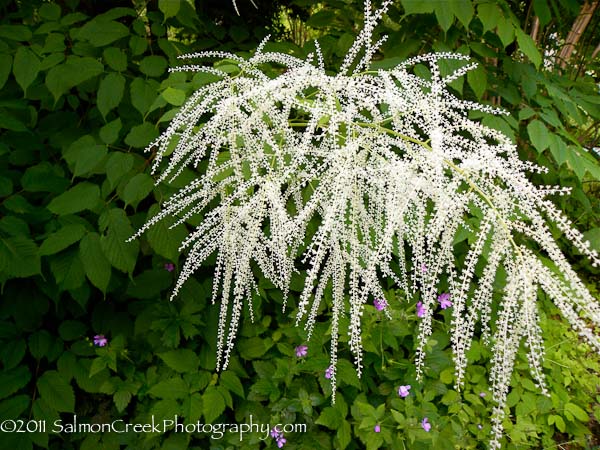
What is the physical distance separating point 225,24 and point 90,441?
10.8 feet

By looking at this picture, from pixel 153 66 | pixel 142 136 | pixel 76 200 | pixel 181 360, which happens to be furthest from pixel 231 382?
pixel 153 66

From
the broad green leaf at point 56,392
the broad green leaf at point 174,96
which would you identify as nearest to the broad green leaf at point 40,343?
the broad green leaf at point 56,392

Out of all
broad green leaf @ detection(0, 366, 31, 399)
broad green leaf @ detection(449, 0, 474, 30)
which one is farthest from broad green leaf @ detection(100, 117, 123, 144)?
broad green leaf @ detection(449, 0, 474, 30)

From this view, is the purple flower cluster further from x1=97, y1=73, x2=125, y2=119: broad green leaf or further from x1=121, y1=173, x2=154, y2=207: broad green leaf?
x1=97, y1=73, x2=125, y2=119: broad green leaf

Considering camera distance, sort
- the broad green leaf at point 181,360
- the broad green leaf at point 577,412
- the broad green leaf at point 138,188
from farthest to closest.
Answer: the broad green leaf at point 577,412 < the broad green leaf at point 181,360 < the broad green leaf at point 138,188

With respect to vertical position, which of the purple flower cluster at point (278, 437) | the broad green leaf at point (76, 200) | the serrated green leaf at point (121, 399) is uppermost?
the broad green leaf at point (76, 200)

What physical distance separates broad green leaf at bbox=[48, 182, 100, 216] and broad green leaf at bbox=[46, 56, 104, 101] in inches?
19.3

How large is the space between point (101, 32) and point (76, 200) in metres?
0.94

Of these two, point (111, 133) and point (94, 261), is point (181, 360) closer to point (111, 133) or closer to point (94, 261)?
point (94, 261)

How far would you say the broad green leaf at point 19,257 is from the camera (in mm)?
2217

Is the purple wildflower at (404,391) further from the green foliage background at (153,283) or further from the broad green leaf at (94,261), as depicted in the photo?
the broad green leaf at (94,261)

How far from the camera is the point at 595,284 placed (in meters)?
4.93

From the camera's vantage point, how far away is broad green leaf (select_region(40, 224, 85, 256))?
2160 millimetres

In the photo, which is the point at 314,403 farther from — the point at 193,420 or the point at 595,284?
the point at 595,284
